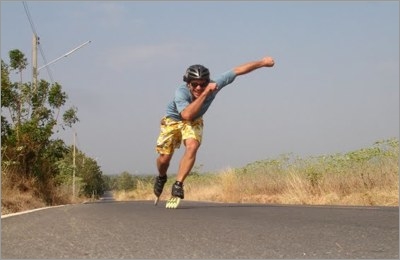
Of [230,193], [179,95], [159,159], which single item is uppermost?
[179,95]

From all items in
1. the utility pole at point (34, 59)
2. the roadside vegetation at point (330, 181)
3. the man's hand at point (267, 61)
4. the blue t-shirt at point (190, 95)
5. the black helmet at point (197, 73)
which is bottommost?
the roadside vegetation at point (330, 181)

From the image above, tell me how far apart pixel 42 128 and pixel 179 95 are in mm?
7562

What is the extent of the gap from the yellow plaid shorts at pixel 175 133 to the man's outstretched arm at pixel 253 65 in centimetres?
81

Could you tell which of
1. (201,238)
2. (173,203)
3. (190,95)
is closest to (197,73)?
(190,95)

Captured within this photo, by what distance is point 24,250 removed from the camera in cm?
295

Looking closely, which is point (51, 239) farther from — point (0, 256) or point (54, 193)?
point (54, 193)

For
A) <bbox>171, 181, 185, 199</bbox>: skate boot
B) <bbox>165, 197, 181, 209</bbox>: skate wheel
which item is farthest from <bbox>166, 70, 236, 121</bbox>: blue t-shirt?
<bbox>165, 197, 181, 209</bbox>: skate wheel

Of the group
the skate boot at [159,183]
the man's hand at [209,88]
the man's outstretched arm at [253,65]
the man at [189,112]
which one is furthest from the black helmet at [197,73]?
the skate boot at [159,183]

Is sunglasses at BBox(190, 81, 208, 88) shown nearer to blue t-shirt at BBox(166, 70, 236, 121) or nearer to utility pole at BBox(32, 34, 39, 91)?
blue t-shirt at BBox(166, 70, 236, 121)

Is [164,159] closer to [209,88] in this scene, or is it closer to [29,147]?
[209,88]

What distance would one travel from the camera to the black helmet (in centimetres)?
628

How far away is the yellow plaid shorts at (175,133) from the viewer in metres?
6.56

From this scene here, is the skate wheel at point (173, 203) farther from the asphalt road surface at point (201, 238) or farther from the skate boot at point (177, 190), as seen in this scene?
the asphalt road surface at point (201, 238)

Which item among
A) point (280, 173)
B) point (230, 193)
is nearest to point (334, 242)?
point (280, 173)
